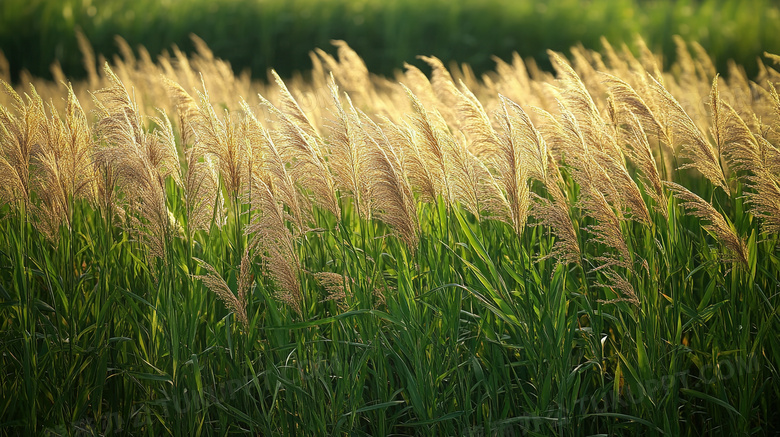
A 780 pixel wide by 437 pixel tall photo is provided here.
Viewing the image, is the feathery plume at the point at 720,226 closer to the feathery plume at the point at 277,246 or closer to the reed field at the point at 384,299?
the reed field at the point at 384,299

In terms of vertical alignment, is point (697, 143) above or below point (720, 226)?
above

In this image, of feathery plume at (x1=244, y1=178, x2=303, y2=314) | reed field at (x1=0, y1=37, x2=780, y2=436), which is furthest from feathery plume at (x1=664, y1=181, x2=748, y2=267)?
feathery plume at (x1=244, y1=178, x2=303, y2=314)

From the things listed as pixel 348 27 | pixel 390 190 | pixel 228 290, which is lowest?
pixel 228 290

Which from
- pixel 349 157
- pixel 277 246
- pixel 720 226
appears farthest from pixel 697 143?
pixel 277 246

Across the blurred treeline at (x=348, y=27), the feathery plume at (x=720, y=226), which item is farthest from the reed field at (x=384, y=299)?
the blurred treeline at (x=348, y=27)

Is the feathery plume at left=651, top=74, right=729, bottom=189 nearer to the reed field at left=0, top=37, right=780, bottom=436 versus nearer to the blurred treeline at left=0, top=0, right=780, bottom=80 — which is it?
the reed field at left=0, top=37, right=780, bottom=436

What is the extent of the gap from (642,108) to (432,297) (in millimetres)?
1472

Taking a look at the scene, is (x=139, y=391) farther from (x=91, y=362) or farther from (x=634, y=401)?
(x=634, y=401)

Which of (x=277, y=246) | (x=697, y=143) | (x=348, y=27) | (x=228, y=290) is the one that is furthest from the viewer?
(x=348, y=27)

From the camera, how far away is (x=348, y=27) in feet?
46.2

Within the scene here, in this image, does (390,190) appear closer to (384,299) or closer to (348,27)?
(384,299)

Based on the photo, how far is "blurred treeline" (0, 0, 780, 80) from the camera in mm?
12930

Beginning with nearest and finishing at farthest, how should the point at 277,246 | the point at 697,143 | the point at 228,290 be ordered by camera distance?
1. the point at 228,290
2. the point at 277,246
3. the point at 697,143

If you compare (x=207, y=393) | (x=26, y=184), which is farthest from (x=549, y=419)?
(x=26, y=184)
